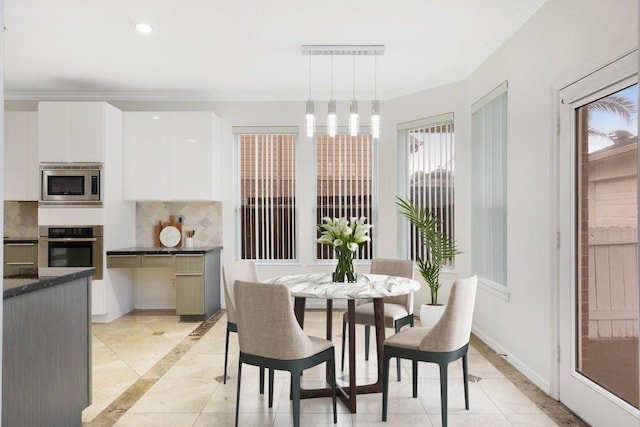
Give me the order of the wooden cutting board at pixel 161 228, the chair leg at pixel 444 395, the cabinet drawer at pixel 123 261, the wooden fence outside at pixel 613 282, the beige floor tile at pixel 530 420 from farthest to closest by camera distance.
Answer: the wooden cutting board at pixel 161 228
the cabinet drawer at pixel 123 261
the beige floor tile at pixel 530 420
the chair leg at pixel 444 395
the wooden fence outside at pixel 613 282

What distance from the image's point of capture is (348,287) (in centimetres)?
286

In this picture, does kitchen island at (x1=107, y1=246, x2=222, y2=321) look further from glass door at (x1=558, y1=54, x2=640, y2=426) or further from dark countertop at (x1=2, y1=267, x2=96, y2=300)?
glass door at (x1=558, y1=54, x2=640, y2=426)

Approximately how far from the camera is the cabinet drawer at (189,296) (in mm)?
5117

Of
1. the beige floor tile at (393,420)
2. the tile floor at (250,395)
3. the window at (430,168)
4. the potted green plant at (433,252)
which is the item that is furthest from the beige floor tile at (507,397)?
the window at (430,168)

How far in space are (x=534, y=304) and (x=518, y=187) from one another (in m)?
0.89

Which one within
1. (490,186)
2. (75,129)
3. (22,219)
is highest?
(75,129)

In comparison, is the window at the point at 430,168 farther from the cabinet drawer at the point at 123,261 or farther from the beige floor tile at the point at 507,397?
the cabinet drawer at the point at 123,261

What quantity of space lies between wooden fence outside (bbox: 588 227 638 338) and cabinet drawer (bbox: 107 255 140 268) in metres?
4.37

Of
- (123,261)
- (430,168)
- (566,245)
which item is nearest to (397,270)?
(566,245)

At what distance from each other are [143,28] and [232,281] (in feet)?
7.16

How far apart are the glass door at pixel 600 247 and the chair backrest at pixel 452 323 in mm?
703

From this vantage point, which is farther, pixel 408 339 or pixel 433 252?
pixel 433 252

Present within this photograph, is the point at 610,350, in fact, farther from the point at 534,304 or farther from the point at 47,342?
the point at 47,342

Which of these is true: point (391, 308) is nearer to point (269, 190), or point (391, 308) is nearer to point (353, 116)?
point (353, 116)
